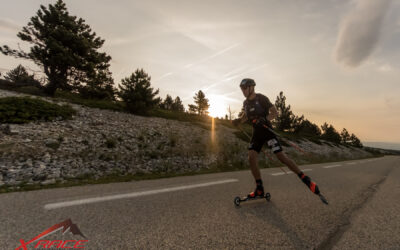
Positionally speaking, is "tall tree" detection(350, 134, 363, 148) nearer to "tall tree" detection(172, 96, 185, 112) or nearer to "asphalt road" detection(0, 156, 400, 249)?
"tall tree" detection(172, 96, 185, 112)

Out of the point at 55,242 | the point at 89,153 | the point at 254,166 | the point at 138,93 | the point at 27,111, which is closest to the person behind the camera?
the point at 55,242

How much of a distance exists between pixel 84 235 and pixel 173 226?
0.95 metres

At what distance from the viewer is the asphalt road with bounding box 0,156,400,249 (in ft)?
6.11

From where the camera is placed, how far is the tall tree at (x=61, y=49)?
18.8m

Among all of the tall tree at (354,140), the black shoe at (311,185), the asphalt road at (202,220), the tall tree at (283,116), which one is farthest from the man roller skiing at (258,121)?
the tall tree at (354,140)

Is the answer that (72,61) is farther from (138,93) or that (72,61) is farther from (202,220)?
(202,220)

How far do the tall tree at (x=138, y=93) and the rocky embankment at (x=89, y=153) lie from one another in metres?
5.92

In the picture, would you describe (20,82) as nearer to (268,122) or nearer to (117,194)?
(117,194)

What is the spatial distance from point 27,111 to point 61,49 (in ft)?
40.7

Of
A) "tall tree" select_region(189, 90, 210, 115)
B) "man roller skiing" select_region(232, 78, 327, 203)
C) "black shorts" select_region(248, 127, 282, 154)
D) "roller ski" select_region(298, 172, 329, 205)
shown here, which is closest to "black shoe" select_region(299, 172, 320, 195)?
"roller ski" select_region(298, 172, 329, 205)

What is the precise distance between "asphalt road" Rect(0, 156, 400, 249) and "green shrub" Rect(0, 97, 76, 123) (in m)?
8.30

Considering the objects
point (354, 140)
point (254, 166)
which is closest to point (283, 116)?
point (254, 166)

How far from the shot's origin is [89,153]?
7609mm

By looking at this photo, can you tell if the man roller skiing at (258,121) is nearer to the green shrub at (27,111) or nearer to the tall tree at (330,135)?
the green shrub at (27,111)
